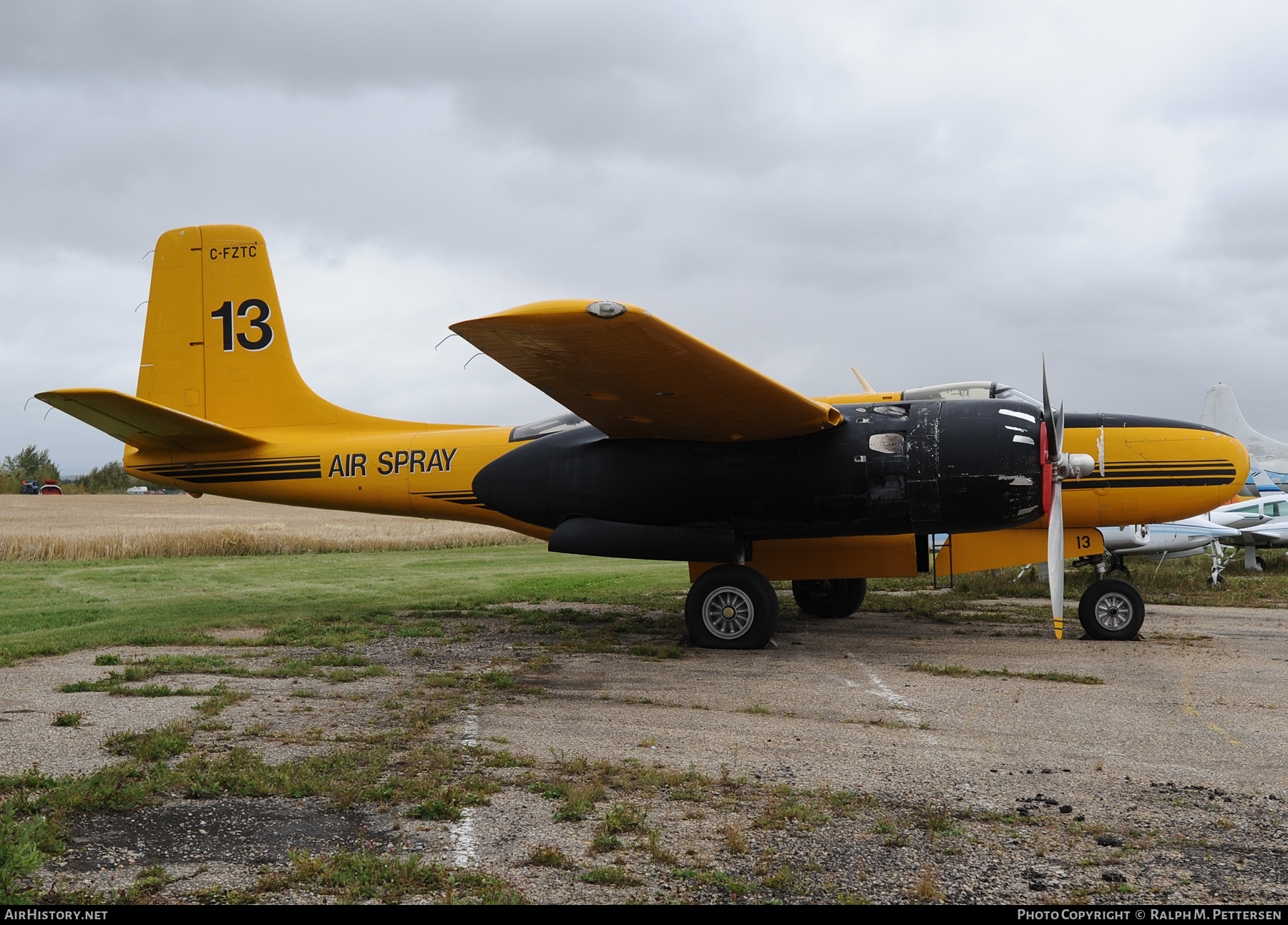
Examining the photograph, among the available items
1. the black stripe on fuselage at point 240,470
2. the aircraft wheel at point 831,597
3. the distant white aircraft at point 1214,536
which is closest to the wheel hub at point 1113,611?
the aircraft wheel at point 831,597

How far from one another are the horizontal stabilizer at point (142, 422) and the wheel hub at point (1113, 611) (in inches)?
443

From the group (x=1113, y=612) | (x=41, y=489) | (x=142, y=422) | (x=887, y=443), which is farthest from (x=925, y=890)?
(x=41, y=489)

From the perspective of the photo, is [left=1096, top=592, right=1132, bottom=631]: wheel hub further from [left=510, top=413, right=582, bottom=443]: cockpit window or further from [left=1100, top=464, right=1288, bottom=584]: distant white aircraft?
[left=510, top=413, right=582, bottom=443]: cockpit window

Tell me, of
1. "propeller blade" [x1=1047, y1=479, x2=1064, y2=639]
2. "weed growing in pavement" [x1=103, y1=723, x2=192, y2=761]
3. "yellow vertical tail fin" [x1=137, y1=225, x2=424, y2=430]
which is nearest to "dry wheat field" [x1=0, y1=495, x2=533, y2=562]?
"yellow vertical tail fin" [x1=137, y1=225, x2=424, y2=430]

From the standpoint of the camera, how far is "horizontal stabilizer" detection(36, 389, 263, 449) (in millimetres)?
10086

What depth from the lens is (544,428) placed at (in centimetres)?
1155

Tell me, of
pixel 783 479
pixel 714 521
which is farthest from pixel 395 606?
pixel 783 479

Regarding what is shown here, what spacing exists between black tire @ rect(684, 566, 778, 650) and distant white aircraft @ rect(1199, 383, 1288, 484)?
32.9 meters

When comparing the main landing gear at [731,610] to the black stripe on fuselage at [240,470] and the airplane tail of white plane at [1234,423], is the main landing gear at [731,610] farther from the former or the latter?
the airplane tail of white plane at [1234,423]

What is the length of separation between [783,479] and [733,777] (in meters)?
5.06

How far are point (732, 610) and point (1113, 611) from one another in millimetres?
4568

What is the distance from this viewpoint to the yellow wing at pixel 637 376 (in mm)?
7234

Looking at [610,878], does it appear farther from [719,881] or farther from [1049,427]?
[1049,427]
